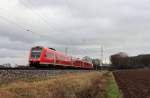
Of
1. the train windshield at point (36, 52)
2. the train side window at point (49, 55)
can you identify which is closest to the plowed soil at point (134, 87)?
the train side window at point (49, 55)

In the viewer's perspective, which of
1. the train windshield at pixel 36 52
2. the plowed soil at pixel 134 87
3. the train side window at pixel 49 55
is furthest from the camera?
the train side window at pixel 49 55

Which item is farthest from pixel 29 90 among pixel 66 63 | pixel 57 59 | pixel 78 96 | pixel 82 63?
pixel 82 63

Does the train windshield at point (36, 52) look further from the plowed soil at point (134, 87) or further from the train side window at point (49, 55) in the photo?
→ the plowed soil at point (134, 87)

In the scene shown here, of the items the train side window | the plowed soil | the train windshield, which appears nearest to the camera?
the plowed soil

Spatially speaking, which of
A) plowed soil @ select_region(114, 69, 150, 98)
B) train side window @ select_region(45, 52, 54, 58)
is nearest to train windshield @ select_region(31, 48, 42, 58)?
train side window @ select_region(45, 52, 54, 58)

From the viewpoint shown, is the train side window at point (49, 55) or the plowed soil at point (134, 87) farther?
the train side window at point (49, 55)

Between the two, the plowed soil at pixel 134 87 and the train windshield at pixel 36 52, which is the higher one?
the train windshield at pixel 36 52

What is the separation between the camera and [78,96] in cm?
1933

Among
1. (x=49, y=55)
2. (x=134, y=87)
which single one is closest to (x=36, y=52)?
(x=49, y=55)

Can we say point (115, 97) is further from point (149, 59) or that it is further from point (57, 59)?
point (149, 59)

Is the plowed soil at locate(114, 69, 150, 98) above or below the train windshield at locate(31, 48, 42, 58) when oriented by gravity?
below

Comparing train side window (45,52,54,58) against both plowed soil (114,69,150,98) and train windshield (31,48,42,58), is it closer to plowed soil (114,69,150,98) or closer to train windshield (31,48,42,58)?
train windshield (31,48,42,58)

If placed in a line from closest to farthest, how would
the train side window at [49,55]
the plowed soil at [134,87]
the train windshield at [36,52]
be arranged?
the plowed soil at [134,87], the train windshield at [36,52], the train side window at [49,55]

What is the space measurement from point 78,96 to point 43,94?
4.31 m
